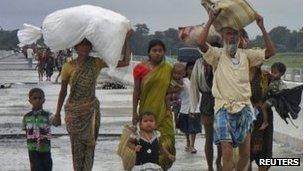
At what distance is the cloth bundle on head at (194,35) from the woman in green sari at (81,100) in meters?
0.90

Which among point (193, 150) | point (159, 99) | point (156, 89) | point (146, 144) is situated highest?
point (156, 89)

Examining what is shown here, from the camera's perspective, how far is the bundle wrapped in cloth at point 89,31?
25.4ft

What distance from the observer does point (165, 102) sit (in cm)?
810

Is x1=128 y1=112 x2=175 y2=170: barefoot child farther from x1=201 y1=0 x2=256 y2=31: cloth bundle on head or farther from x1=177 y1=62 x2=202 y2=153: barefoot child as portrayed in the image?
x1=177 y1=62 x2=202 y2=153: barefoot child

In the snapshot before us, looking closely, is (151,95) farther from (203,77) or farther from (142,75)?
(203,77)

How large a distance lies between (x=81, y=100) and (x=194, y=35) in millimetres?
1336

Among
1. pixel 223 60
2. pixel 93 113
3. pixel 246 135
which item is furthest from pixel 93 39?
pixel 246 135

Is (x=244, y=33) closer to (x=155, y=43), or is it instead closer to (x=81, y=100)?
(x=155, y=43)

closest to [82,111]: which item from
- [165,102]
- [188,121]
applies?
[165,102]

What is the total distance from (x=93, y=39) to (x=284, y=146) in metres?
5.24

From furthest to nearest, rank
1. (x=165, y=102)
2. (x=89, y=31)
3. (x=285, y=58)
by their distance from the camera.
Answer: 1. (x=285, y=58)
2. (x=165, y=102)
3. (x=89, y=31)

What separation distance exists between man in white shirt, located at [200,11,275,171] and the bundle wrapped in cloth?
90 centimetres

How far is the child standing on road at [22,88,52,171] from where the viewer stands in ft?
26.6

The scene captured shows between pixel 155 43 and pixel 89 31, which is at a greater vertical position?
pixel 89 31
